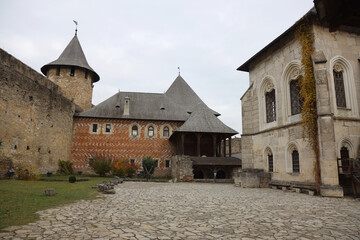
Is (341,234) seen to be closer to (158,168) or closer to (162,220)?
(162,220)

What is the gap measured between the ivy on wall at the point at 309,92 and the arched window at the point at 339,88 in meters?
1.27

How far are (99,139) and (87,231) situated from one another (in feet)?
67.1

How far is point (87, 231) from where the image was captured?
11.9 ft

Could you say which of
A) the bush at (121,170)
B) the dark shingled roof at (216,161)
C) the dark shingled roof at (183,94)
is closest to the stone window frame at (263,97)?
the dark shingled roof at (216,161)

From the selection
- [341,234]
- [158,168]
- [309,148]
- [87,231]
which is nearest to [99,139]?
[158,168]

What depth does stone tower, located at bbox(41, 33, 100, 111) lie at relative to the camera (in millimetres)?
24719

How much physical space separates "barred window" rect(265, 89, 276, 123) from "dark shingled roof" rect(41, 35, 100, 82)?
1999 cm

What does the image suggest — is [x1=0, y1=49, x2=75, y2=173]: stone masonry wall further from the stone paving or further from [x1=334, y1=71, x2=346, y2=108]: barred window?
[x1=334, y1=71, x2=346, y2=108]: barred window

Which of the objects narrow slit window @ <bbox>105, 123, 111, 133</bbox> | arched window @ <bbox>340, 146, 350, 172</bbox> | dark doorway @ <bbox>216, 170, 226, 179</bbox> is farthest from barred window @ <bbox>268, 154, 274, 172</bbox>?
narrow slit window @ <bbox>105, 123, 111, 133</bbox>


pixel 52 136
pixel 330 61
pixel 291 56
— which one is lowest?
pixel 52 136

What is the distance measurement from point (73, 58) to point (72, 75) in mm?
2178

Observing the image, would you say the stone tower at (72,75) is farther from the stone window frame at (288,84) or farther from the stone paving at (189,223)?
the stone paving at (189,223)

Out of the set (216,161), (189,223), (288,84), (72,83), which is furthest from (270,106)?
(72,83)

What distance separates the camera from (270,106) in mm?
12742
